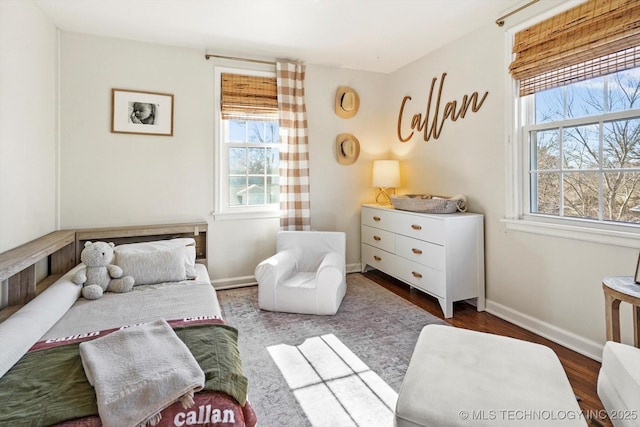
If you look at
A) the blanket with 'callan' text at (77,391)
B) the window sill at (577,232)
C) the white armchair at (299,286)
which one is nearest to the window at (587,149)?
the window sill at (577,232)

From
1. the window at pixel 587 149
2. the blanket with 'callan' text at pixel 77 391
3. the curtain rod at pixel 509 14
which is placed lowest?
the blanket with 'callan' text at pixel 77 391

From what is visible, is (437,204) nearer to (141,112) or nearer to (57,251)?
(141,112)

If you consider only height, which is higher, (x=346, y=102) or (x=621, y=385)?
(x=346, y=102)

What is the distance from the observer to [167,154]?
3.32 m

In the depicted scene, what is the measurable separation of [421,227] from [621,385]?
76.6 inches

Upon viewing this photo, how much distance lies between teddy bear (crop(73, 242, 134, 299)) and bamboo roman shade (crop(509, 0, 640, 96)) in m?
3.34

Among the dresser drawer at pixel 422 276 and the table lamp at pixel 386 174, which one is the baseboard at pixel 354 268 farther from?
the table lamp at pixel 386 174

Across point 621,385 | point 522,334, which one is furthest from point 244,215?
point 621,385

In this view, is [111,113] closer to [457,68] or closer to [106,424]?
[106,424]

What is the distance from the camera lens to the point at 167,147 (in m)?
3.32

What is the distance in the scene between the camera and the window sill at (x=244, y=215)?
3.53 m

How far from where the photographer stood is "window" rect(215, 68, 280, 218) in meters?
3.50

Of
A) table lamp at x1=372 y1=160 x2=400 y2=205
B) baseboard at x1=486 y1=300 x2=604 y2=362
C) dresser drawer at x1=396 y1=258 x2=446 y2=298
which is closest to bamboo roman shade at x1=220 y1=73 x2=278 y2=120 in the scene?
table lamp at x1=372 y1=160 x2=400 y2=205

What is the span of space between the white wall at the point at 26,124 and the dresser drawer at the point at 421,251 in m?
3.10
